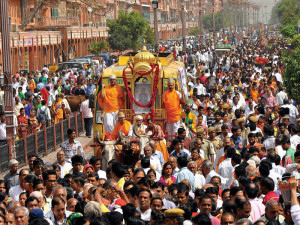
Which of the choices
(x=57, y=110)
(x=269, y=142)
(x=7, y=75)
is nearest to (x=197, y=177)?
(x=269, y=142)

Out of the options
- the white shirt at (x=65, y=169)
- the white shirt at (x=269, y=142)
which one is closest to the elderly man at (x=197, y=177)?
the white shirt at (x=65, y=169)

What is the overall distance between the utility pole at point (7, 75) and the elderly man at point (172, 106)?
3.38 meters

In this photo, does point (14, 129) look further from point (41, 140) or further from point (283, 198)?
point (283, 198)

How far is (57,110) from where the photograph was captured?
22.3 m

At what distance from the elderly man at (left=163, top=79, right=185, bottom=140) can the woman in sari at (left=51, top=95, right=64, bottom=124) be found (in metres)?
6.07

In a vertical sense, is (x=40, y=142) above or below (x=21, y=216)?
below

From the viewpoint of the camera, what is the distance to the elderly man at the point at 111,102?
1662 cm

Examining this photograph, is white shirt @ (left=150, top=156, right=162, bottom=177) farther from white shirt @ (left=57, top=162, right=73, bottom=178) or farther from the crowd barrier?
the crowd barrier

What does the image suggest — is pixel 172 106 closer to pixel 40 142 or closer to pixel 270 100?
pixel 40 142

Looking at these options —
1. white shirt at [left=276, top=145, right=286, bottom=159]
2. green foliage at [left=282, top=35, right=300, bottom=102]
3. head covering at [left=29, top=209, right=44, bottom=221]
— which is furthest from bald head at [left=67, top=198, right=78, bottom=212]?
green foliage at [left=282, top=35, right=300, bottom=102]

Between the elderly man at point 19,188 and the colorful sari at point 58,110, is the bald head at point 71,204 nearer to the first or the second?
the elderly man at point 19,188

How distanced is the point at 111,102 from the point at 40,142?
3.81m

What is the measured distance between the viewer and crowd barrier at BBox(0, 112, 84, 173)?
57.0 ft

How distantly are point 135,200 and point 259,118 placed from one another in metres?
7.51
